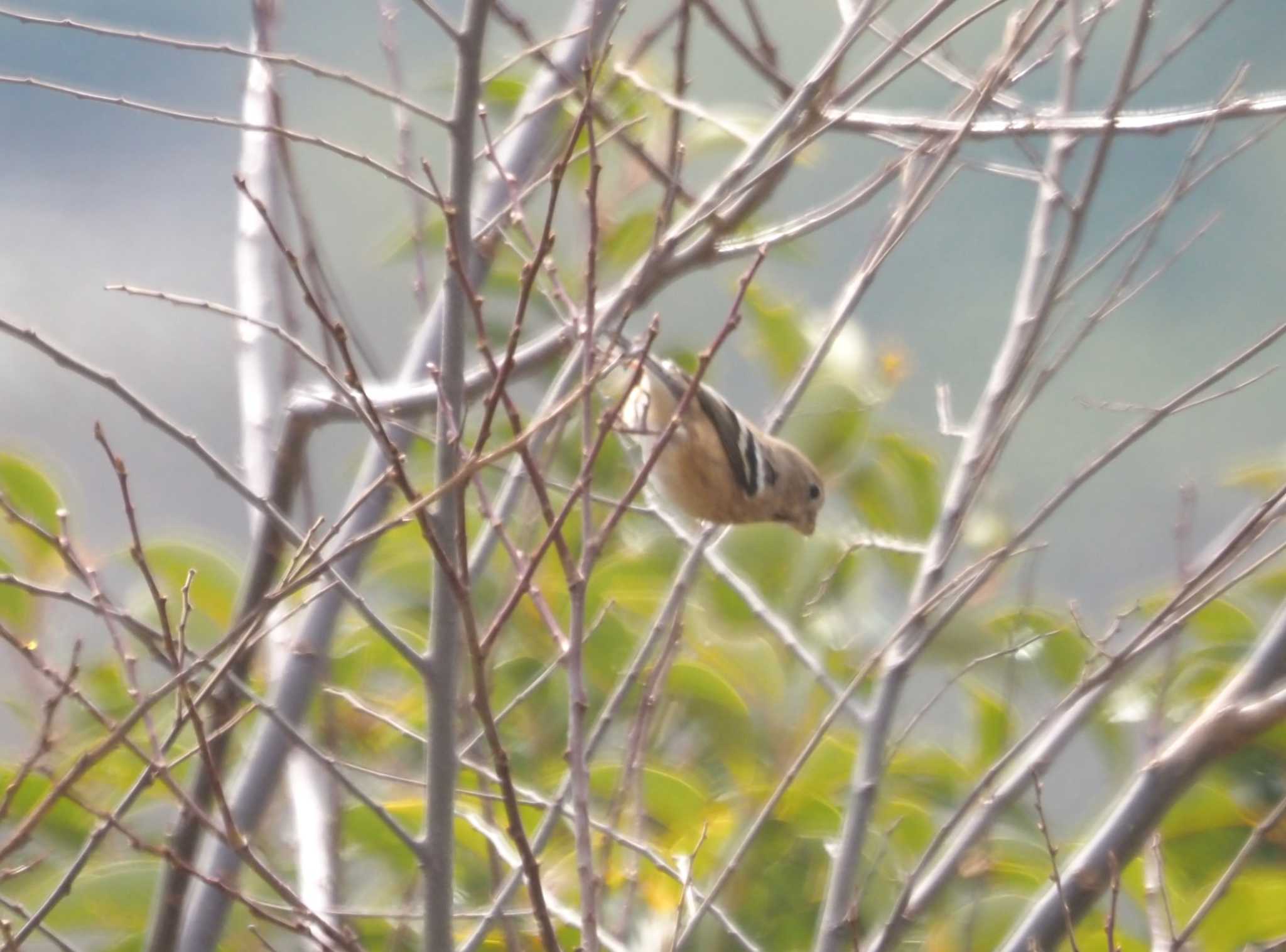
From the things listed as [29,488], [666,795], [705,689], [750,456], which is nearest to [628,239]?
[750,456]

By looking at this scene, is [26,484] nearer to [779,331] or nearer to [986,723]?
[779,331]

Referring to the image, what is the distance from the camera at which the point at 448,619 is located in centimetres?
126

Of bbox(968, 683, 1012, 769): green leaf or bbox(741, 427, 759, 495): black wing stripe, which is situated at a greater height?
bbox(741, 427, 759, 495): black wing stripe

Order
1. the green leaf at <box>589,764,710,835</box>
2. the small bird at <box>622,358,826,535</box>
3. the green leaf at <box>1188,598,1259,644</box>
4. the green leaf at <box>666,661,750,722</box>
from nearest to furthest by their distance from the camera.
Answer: the green leaf at <box>589,764,710,835</box> → the green leaf at <box>666,661,750,722</box> → the green leaf at <box>1188,598,1259,644</box> → the small bird at <box>622,358,826,535</box>

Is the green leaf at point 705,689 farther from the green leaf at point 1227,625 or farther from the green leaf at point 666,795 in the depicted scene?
the green leaf at point 1227,625

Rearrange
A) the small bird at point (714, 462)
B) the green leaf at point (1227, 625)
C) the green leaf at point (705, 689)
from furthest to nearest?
the small bird at point (714, 462), the green leaf at point (1227, 625), the green leaf at point (705, 689)

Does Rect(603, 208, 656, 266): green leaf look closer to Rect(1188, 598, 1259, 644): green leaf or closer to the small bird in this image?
the small bird

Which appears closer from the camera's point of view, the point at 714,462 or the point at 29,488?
the point at 29,488

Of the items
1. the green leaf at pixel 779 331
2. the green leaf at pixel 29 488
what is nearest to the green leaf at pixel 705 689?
the green leaf at pixel 779 331

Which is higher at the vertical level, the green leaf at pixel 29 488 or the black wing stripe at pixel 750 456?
the black wing stripe at pixel 750 456

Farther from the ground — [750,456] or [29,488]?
[750,456]

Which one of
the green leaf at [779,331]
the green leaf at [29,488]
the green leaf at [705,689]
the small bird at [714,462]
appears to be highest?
the green leaf at [779,331]

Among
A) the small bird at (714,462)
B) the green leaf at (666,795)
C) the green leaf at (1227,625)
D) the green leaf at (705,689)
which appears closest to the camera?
the green leaf at (666,795)

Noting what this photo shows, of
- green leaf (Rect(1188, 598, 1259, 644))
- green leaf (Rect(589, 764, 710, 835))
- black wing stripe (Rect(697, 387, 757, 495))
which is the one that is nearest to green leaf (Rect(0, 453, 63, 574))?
green leaf (Rect(589, 764, 710, 835))
